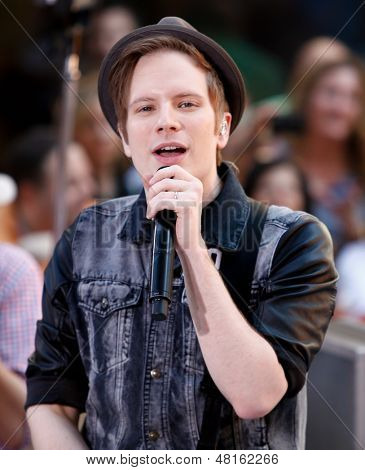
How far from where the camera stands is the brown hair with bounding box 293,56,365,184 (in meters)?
2.79

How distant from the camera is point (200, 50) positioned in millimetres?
1310

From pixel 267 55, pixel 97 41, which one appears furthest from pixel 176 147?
pixel 267 55

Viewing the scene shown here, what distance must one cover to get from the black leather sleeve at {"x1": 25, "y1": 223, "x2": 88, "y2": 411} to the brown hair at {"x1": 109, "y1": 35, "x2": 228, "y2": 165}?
11.3 inches

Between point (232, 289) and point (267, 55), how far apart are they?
221 centimetres

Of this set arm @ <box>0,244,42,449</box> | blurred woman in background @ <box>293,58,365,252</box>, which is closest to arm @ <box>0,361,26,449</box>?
arm @ <box>0,244,42,449</box>

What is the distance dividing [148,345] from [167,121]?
0.39 m

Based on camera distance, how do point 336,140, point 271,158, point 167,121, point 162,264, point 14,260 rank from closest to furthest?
point 162,264, point 167,121, point 14,260, point 271,158, point 336,140

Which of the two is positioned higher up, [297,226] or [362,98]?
[362,98]

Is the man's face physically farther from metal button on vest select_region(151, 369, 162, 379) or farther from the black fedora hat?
metal button on vest select_region(151, 369, 162, 379)

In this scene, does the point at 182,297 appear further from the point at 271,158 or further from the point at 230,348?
the point at 271,158

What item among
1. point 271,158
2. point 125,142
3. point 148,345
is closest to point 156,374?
point 148,345

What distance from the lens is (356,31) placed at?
335 cm

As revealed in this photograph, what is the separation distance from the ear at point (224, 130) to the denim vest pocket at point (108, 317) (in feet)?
0.97

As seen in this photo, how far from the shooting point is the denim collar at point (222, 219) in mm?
1345
